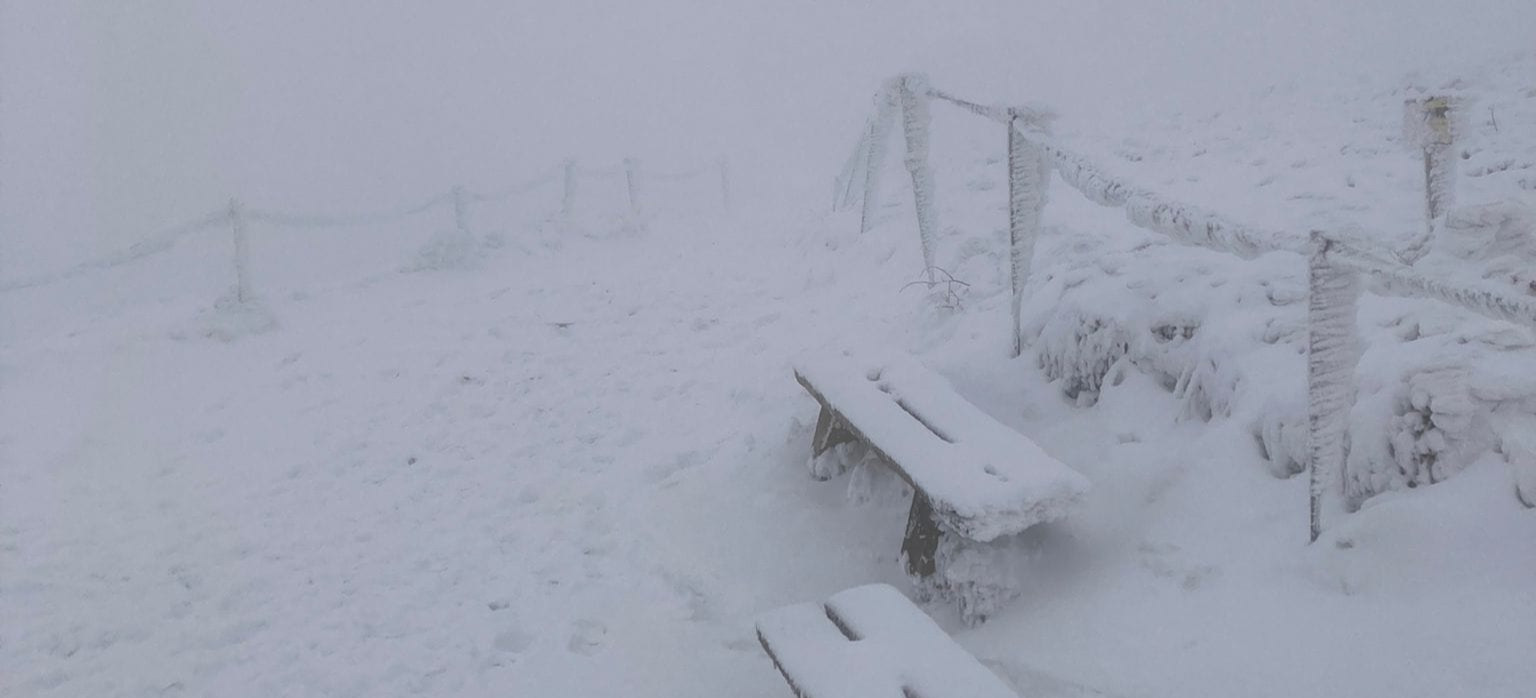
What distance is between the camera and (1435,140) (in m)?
4.16

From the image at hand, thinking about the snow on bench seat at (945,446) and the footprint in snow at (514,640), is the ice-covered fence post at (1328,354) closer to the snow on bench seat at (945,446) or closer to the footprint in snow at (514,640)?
the snow on bench seat at (945,446)

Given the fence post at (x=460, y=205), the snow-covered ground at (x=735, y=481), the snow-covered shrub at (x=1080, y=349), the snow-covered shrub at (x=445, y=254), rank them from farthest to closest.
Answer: the fence post at (x=460, y=205)
the snow-covered shrub at (x=445, y=254)
the snow-covered shrub at (x=1080, y=349)
the snow-covered ground at (x=735, y=481)

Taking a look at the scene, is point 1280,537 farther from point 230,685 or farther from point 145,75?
point 145,75

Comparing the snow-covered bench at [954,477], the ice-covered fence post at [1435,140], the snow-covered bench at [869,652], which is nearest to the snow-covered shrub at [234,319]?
the snow-covered bench at [954,477]

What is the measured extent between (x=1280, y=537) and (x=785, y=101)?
35.1 metres

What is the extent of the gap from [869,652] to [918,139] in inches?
156

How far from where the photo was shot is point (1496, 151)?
6336 mm

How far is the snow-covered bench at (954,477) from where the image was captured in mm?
3184

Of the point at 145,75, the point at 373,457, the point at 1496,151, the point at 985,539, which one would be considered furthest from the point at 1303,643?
the point at 145,75

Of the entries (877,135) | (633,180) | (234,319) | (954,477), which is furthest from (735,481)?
A: (633,180)

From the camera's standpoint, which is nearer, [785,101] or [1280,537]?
[1280,537]

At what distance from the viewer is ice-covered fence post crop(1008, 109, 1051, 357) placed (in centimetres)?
452

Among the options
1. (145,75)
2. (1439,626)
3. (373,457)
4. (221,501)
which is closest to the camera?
(1439,626)

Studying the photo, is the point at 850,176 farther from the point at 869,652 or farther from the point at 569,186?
the point at 869,652
